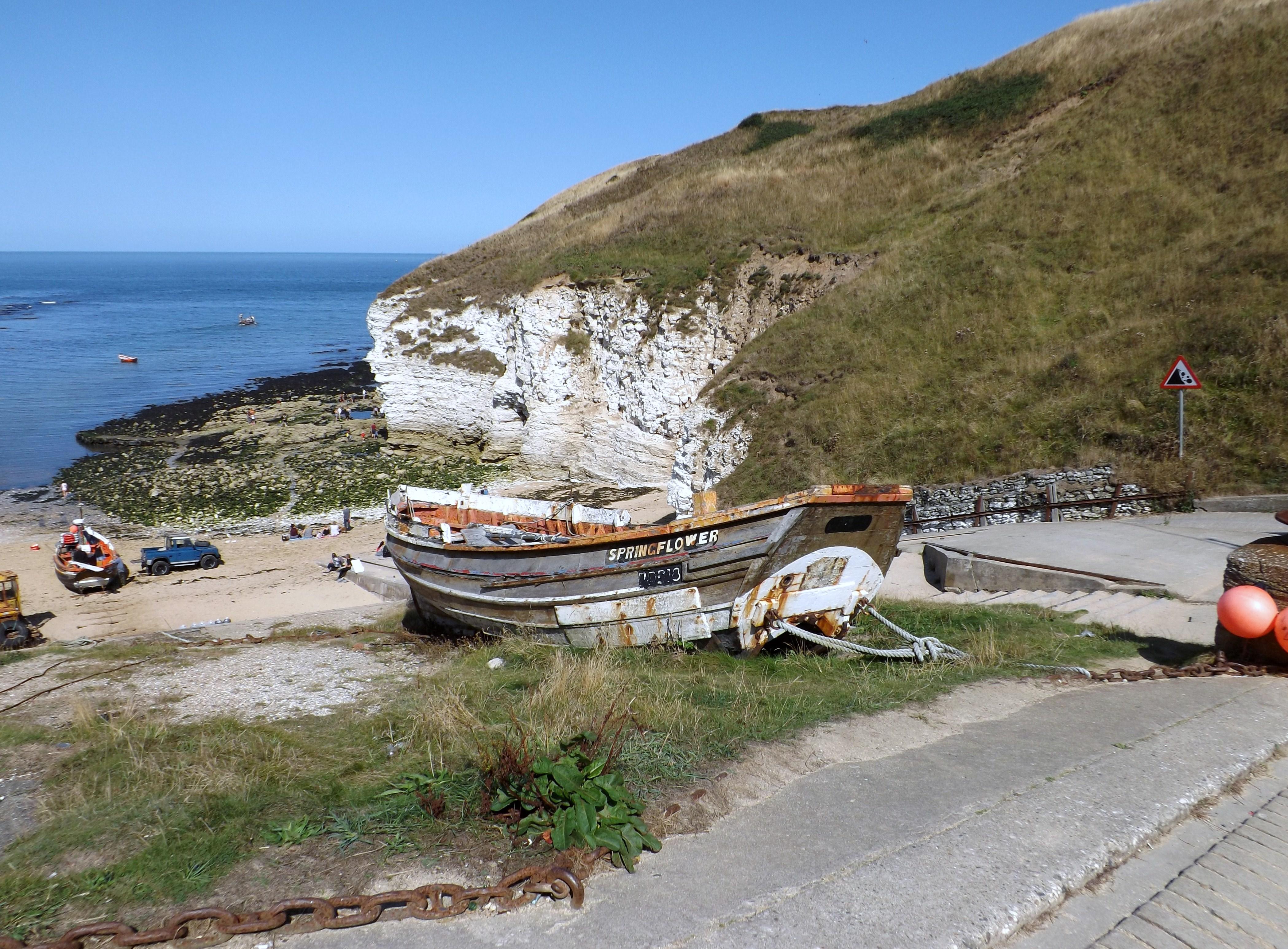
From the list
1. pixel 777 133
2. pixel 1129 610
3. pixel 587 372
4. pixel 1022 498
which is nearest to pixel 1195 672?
pixel 1129 610

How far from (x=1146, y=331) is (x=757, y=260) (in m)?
17.0

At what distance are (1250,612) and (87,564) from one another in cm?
2807

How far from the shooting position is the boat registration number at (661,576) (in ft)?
37.6

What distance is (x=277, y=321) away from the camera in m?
120

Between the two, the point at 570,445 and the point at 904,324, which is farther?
the point at 570,445

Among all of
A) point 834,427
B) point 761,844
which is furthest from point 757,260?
point 761,844

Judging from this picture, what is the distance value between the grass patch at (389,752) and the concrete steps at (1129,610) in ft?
2.32

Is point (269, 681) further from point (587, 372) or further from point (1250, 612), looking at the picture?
point (587, 372)

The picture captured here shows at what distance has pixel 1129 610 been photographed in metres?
11.7

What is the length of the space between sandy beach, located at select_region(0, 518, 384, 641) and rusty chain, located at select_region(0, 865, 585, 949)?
50.4ft

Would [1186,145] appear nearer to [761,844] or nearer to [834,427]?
[834,427]

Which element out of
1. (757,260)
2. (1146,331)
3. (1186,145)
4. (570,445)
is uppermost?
(1186,145)

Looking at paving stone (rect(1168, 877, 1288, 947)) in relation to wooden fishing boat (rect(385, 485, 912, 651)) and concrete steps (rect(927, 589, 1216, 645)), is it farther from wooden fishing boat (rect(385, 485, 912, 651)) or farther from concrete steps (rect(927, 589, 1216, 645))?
concrete steps (rect(927, 589, 1216, 645))

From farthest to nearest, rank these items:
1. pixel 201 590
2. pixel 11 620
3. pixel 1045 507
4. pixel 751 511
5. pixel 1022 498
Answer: pixel 201 590 → pixel 11 620 → pixel 1022 498 → pixel 1045 507 → pixel 751 511
